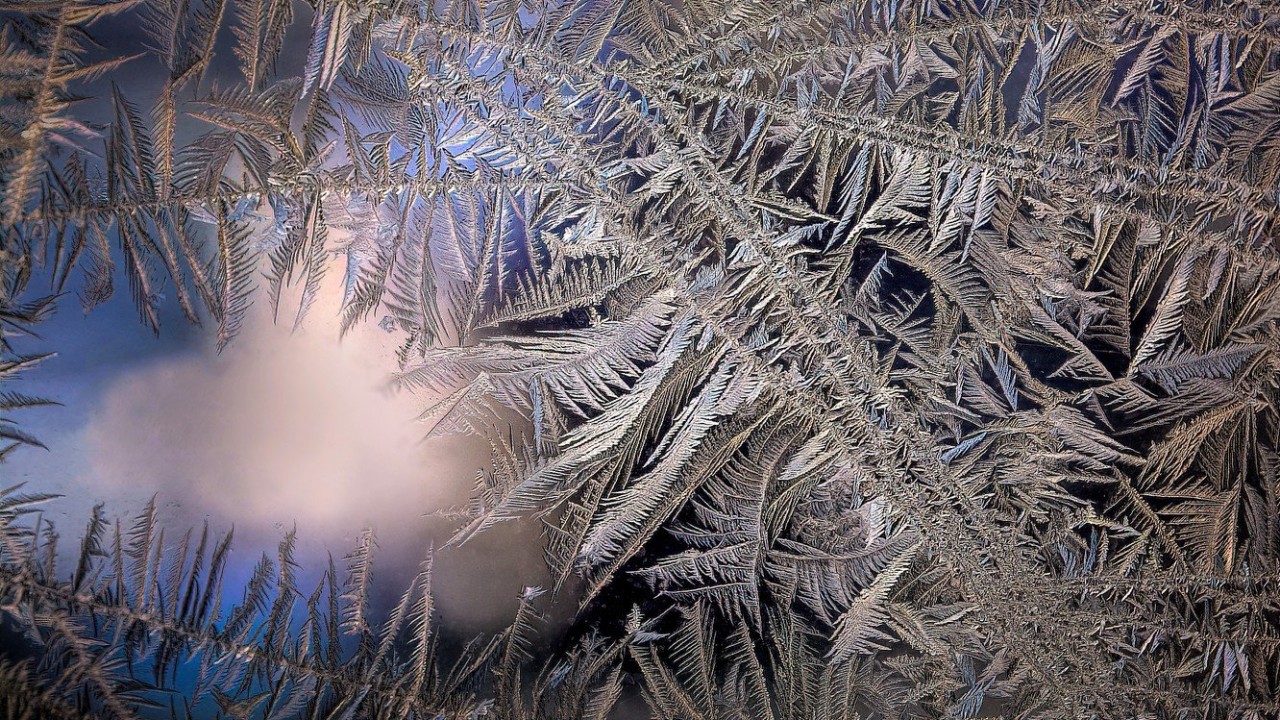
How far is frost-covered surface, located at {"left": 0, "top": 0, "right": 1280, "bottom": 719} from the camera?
0.45 meters

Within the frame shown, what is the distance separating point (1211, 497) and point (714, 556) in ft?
1.36

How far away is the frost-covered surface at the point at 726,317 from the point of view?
1.49 ft

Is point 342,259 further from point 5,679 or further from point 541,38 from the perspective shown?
point 5,679

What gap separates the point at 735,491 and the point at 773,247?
0.19 metres

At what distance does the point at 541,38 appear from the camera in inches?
18.8

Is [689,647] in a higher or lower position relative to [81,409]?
lower

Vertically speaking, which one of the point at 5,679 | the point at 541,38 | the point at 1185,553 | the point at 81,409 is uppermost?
the point at 541,38

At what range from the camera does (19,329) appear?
1.48 feet

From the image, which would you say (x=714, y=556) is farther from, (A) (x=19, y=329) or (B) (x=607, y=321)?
(A) (x=19, y=329)

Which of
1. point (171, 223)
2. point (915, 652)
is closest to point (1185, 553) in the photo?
point (915, 652)

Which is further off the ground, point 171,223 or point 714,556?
point 171,223

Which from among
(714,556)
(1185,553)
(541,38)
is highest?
(541,38)

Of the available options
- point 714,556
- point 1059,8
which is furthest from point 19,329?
point 1059,8

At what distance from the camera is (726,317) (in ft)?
1.59
